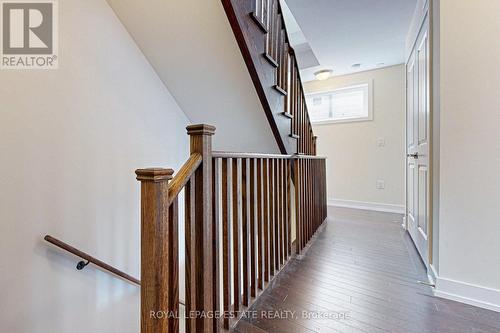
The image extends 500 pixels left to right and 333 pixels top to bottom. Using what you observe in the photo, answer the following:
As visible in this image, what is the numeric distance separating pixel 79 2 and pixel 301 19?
1.94 metres

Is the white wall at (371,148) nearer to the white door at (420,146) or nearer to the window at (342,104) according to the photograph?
the window at (342,104)

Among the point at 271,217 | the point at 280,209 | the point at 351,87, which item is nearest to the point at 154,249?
the point at 271,217

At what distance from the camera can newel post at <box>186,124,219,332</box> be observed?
1.01m

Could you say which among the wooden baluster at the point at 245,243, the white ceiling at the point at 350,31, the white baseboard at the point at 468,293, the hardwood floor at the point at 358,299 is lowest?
the hardwood floor at the point at 358,299

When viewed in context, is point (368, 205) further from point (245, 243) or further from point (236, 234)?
point (236, 234)

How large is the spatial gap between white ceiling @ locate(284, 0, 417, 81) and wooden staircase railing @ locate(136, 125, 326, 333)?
1586mm

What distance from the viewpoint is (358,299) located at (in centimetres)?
149

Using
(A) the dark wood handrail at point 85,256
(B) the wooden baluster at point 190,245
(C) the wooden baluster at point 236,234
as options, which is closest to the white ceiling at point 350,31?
(C) the wooden baluster at point 236,234

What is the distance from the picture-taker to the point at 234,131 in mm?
2562

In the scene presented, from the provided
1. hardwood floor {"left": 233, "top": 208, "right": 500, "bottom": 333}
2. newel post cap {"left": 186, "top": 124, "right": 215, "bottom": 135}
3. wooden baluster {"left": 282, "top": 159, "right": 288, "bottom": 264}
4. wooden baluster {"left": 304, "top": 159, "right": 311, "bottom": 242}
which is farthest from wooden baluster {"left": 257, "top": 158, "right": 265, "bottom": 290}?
wooden baluster {"left": 304, "top": 159, "right": 311, "bottom": 242}

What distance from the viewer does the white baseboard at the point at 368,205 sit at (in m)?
3.87

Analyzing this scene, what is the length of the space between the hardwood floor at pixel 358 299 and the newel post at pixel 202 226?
348 mm

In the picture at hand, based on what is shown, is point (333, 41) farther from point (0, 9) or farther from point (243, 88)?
point (0, 9)

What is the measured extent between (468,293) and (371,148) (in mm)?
2965
